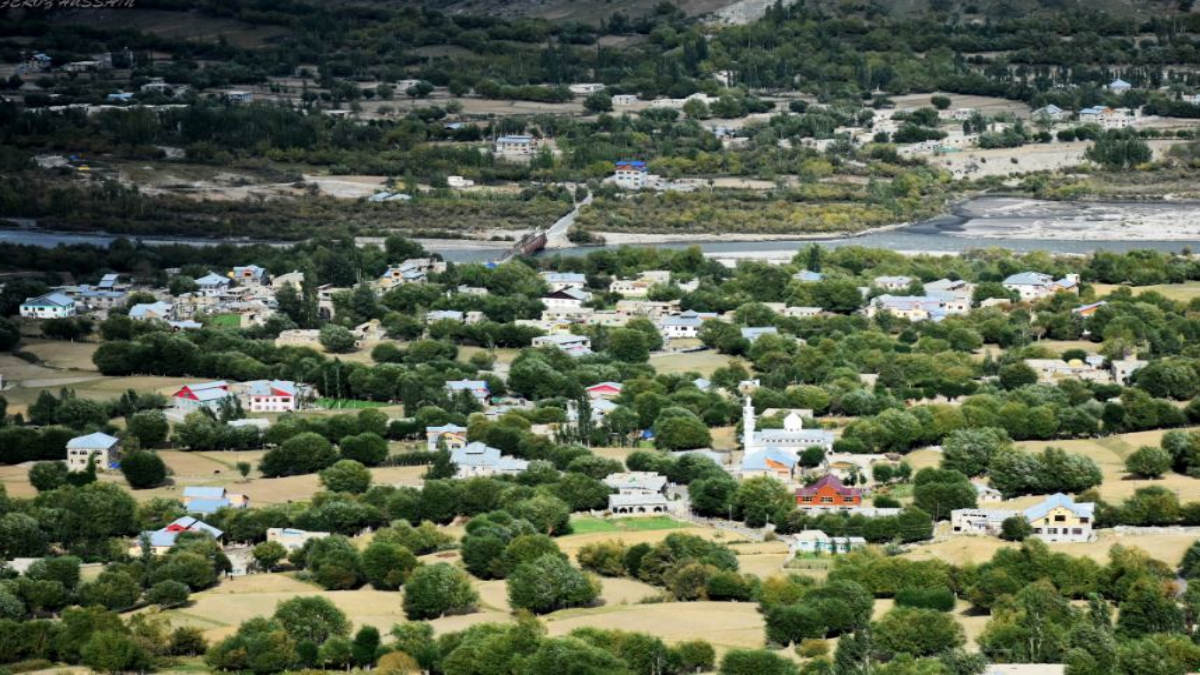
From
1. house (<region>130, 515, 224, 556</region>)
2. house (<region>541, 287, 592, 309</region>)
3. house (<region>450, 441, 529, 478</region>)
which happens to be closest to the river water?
house (<region>541, 287, 592, 309</region>)

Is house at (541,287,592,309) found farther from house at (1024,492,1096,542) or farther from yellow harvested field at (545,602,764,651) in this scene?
Result: yellow harvested field at (545,602,764,651)

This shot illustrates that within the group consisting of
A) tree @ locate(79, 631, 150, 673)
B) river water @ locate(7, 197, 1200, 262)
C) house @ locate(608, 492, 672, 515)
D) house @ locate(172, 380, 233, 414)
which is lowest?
river water @ locate(7, 197, 1200, 262)

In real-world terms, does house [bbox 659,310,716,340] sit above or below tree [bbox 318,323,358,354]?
below

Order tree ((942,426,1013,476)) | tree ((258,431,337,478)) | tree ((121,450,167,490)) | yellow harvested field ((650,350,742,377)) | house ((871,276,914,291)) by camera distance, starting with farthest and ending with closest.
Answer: house ((871,276,914,291)) < yellow harvested field ((650,350,742,377)) < tree ((258,431,337,478)) < tree ((121,450,167,490)) < tree ((942,426,1013,476))

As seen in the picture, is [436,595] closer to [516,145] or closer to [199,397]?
[199,397]

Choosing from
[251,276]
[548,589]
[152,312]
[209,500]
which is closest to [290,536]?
[209,500]

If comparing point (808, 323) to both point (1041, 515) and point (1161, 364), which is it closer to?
point (1161, 364)

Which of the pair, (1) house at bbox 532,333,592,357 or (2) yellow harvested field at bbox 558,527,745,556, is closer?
(2) yellow harvested field at bbox 558,527,745,556
